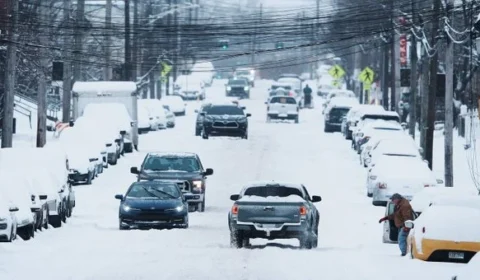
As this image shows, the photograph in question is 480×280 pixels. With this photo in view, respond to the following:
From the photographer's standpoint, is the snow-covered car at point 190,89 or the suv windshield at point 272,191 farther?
the snow-covered car at point 190,89

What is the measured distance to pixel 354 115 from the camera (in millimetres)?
67875

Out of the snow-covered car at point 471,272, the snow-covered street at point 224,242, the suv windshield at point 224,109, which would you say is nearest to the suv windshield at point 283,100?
the suv windshield at point 224,109

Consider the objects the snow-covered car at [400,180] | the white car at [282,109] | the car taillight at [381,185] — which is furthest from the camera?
the white car at [282,109]

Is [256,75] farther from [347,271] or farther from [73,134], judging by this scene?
[347,271]

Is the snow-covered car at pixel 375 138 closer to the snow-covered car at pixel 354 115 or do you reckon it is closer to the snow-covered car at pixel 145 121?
the snow-covered car at pixel 354 115

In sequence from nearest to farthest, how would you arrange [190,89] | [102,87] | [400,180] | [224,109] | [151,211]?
[151,211] < [400,180] < [102,87] < [224,109] < [190,89]

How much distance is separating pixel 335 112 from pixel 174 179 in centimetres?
3710

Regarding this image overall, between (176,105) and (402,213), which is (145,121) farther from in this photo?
(402,213)

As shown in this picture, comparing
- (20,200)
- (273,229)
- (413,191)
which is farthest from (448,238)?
(413,191)

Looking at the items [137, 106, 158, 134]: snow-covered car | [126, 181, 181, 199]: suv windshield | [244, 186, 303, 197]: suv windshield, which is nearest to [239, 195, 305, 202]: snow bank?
[244, 186, 303, 197]: suv windshield

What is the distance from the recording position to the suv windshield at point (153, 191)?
115ft

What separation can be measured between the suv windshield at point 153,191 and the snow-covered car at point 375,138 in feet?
51.2

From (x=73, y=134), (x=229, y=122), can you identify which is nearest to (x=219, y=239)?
(x=73, y=134)

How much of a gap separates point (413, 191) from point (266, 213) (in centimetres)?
1391
